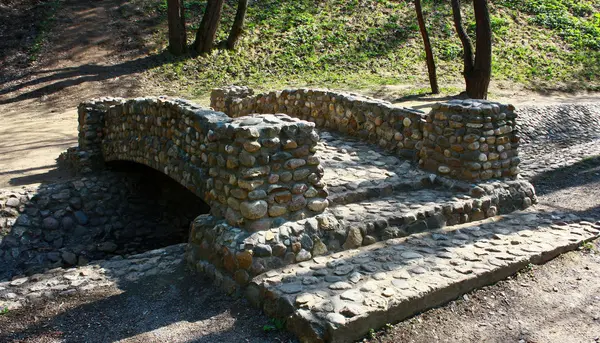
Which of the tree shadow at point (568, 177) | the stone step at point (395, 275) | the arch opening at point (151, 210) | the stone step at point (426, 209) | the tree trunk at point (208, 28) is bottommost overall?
the arch opening at point (151, 210)

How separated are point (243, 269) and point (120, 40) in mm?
16014

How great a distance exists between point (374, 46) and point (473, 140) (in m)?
13.5

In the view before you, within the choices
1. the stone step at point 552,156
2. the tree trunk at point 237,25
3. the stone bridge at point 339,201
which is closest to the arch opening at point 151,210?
the stone bridge at point 339,201

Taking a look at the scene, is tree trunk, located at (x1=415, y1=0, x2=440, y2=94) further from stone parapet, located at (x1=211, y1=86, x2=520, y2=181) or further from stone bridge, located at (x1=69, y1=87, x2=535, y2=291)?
stone parapet, located at (x1=211, y1=86, x2=520, y2=181)

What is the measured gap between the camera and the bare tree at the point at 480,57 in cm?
1300

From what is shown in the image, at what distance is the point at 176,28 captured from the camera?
59.5 feet

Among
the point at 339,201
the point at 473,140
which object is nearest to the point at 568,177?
the point at 473,140

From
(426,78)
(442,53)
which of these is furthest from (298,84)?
(442,53)

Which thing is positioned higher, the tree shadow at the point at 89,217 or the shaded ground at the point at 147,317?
the shaded ground at the point at 147,317

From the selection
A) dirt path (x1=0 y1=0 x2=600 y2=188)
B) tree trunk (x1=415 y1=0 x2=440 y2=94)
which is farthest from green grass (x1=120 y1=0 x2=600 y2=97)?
tree trunk (x1=415 y1=0 x2=440 y2=94)

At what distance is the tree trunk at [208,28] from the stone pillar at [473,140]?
12526mm

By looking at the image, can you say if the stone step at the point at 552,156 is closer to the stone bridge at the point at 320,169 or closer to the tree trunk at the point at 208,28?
the stone bridge at the point at 320,169

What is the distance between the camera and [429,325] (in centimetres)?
491

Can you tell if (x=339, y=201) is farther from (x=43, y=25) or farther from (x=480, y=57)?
(x=43, y=25)
